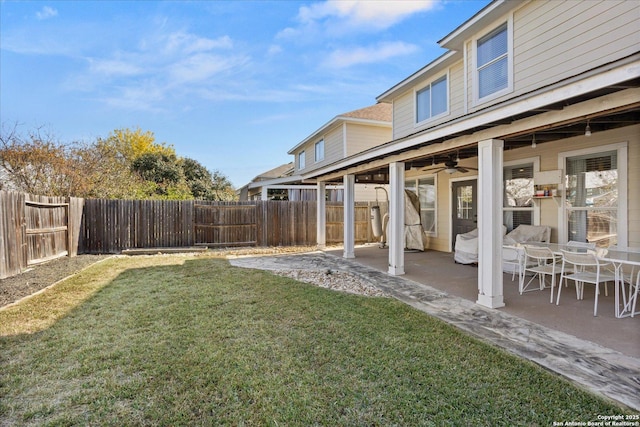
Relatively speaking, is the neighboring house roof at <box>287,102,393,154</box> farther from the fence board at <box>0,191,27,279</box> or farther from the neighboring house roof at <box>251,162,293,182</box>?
the fence board at <box>0,191,27,279</box>

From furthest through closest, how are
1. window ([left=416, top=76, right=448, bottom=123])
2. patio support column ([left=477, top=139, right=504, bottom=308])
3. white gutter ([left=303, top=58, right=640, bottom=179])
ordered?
1. window ([left=416, top=76, right=448, bottom=123])
2. patio support column ([left=477, top=139, right=504, bottom=308])
3. white gutter ([left=303, top=58, right=640, bottom=179])

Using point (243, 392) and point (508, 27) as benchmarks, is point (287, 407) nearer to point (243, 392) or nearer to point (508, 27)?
point (243, 392)

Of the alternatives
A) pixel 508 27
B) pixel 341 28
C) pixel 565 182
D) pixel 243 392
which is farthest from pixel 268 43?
pixel 243 392

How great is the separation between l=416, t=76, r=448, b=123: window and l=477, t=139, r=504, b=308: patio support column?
14.5 ft

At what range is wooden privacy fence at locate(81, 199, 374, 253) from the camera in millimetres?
10055

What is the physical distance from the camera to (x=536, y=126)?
376 cm

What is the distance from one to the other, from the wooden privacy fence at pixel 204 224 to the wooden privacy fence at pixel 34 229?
0.76 metres

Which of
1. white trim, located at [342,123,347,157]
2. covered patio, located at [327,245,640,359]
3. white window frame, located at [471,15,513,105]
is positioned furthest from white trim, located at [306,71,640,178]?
white trim, located at [342,123,347,157]

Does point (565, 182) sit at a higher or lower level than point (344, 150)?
lower

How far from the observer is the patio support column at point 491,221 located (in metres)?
4.31

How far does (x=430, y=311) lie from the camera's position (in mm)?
4363

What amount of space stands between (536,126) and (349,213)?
5.55 metres

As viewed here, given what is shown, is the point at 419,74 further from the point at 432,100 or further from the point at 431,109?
the point at 431,109

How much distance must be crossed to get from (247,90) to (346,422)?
1658 centimetres
